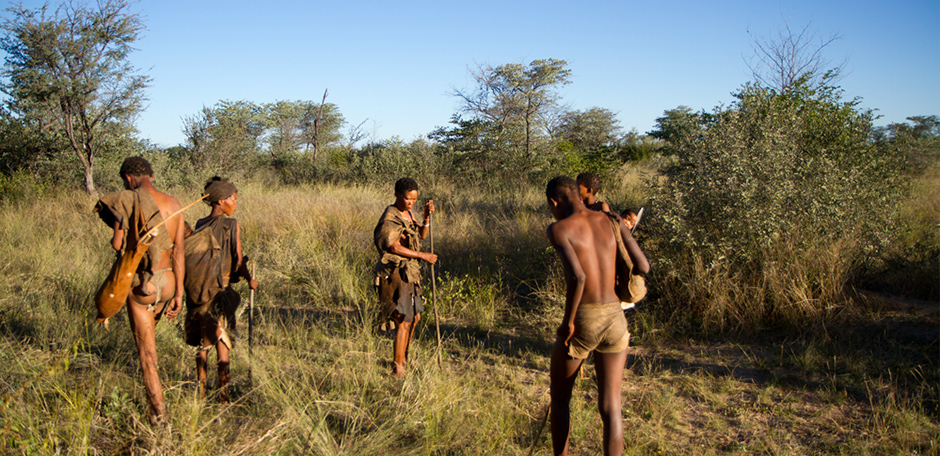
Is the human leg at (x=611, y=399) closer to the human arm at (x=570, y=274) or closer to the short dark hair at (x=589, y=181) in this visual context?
the human arm at (x=570, y=274)

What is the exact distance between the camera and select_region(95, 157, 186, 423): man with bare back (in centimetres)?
311

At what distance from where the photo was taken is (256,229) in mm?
8867

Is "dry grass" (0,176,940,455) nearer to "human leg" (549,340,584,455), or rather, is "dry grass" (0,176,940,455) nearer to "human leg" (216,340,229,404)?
"human leg" (216,340,229,404)

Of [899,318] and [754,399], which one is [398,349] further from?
[899,318]

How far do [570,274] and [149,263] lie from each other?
2519 mm

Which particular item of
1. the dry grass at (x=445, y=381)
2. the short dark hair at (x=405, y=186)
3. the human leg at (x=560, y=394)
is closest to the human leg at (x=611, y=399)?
the human leg at (x=560, y=394)

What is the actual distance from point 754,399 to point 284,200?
9276 millimetres

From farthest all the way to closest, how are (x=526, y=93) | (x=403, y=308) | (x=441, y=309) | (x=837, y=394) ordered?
(x=526, y=93) → (x=441, y=309) → (x=403, y=308) → (x=837, y=394)

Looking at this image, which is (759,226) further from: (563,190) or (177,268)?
(177,268)

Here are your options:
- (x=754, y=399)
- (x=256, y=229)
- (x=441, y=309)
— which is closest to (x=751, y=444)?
(x=754, y=399)

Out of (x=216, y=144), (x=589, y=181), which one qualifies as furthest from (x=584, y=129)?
(x=589, y=181)

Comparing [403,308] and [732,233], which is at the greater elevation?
[732,233]

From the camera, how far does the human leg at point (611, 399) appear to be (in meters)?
2.61

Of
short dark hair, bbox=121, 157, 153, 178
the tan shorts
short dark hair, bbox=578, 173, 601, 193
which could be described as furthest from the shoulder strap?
short dark hair, bbox=121, 157, 153, 178
